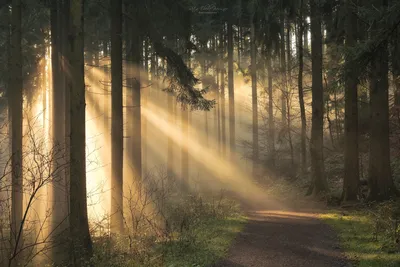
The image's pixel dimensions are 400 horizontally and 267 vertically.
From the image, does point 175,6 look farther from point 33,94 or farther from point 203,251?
point 33,94

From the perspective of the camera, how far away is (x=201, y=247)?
7.91 meters

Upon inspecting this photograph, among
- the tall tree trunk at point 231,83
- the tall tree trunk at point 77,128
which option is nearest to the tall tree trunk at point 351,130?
the tall tree trunk at point 77,128

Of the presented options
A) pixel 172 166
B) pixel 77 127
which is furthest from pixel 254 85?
pixel 77 127

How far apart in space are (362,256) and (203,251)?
10.0 feet

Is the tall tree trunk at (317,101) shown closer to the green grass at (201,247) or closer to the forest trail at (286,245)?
the forest trail at (286,245)

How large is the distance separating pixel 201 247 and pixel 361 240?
350cm

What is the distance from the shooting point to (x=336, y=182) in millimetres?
18672

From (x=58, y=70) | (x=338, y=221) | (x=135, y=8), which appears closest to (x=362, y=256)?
(x=338, y=221)

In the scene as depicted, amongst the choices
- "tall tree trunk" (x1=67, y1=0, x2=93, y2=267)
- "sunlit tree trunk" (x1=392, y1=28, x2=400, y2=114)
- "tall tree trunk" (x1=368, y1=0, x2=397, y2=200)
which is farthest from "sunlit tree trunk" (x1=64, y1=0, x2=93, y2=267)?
"tall tree trunk" (x1=368, y1=0, x2=397, y2=200)

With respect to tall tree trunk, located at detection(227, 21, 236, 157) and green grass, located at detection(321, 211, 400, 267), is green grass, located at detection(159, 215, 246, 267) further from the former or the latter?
tall tree trunk, located at detection(227, 21, 236, 157)

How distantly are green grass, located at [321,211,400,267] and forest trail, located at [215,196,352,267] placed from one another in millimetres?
223

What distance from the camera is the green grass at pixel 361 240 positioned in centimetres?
638

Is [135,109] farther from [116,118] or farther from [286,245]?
[286,245]

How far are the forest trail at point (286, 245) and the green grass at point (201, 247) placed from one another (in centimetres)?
22
